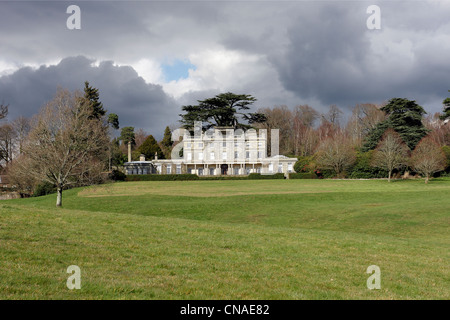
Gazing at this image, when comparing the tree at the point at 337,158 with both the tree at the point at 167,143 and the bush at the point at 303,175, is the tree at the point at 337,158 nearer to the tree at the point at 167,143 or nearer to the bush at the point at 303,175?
the bush at the point at 303,175

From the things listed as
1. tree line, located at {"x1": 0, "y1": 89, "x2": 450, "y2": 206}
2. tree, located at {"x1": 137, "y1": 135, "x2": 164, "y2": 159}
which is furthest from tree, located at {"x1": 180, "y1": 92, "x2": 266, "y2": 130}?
tree, located at {"x1": 137, "y1": 135, "x2": 164, "y2": 159}

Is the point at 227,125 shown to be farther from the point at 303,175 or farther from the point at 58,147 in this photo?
the point at 58,147

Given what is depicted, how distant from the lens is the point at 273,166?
73.1 meters

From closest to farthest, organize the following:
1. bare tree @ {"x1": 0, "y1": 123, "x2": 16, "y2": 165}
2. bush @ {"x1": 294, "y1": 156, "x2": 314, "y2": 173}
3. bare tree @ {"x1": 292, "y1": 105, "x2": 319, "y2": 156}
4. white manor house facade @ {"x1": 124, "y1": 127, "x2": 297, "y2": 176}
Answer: bare tree @ {"x1": 0, "y1": 123, "x2": 16, "y2": 165}
bush @ {"x1": 294, "y1": 156, "x2": 314, "y2": 173}
white manor house facade @ {"x1": 124, "y1": 127, "x2": 297, "y2": 176}
bare tree @ {"x1": 292, "y1": 105, "x2": 319, "y2": 156}

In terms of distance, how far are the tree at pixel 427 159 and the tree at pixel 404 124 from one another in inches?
150

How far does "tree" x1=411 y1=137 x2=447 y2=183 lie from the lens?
4806cm

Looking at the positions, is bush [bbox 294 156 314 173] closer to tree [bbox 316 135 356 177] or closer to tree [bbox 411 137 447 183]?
tree [bbox 316 135 356 177]

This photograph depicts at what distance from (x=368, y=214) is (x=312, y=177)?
4176 cm

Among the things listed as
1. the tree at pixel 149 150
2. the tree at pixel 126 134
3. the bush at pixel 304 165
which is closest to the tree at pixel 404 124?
the bush at pixel 304 165

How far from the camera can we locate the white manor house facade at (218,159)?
2891 inches

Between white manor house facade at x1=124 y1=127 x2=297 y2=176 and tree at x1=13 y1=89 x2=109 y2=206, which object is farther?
white manor house facade at x1=124 y1=127 x2=297 y2=176

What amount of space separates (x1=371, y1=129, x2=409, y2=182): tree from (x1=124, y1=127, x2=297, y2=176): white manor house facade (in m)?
20.9
